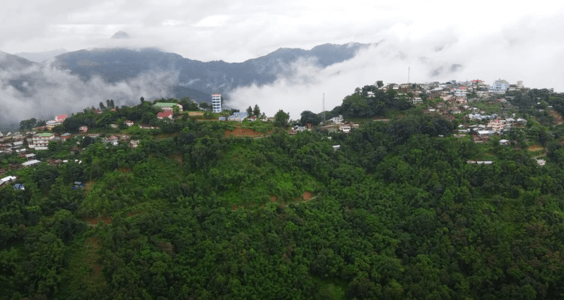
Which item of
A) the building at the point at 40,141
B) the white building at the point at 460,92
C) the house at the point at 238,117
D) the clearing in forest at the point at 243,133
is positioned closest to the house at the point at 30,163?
the building at the point at 40,141

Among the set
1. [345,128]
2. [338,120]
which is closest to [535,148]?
[345,128]

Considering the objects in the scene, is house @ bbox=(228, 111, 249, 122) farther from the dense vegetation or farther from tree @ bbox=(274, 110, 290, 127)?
the dense vegetation

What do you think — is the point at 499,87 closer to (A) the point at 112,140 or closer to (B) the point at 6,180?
(A) the point at 112,140

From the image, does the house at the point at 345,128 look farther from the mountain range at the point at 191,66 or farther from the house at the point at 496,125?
the mountain range at the point at 191,66

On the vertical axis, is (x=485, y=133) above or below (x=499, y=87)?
below

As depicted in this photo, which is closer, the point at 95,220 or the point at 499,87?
the point at 95,220

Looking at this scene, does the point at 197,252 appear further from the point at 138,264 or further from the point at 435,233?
the point at 435,233

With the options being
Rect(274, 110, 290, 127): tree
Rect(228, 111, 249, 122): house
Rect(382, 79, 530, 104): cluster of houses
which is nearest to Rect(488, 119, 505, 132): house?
Rect(382, 79, 530, 104): cluster of houses
